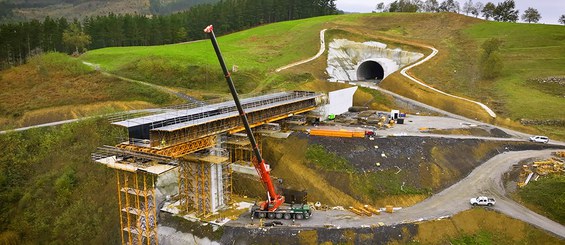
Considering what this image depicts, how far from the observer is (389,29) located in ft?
310

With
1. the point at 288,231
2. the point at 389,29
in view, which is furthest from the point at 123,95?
the point at 389,29

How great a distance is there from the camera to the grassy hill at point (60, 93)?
4709 centimetres

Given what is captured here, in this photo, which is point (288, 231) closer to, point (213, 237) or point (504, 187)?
point (213, 237)

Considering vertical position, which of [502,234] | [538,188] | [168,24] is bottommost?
[502,234]

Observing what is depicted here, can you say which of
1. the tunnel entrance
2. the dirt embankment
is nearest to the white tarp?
the dirt embankment

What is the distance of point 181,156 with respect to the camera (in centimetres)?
2858

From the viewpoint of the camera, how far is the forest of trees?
67.2 m

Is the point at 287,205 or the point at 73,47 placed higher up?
the point at 73,47

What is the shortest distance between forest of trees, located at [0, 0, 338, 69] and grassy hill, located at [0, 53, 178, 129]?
12.8 metres

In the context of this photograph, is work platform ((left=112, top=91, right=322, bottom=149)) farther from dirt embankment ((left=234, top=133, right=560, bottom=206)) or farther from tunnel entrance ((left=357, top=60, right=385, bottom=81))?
tunnel entrance ((left=357, top=60, right=385, bottom=81))

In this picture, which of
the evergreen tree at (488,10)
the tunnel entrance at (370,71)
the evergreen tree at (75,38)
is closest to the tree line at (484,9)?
the evergreen tree at (488,10)

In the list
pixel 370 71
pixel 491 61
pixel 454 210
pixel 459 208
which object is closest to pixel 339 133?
pixel 454 210

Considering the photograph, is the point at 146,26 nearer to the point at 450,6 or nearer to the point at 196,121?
the point at 196,121

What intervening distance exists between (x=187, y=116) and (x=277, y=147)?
13.0 meters
